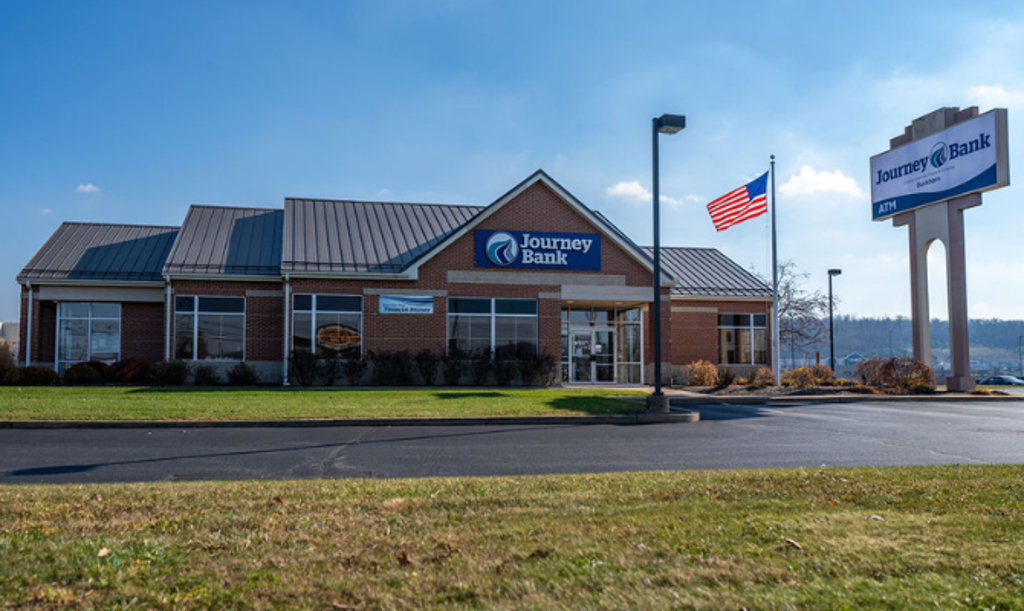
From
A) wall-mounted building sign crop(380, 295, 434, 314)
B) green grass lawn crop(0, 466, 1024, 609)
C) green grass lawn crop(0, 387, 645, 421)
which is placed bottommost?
green grass lawn crop(0, 466, 1024, 609)

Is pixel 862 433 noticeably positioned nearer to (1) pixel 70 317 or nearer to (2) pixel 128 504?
(2) pixel 128 504

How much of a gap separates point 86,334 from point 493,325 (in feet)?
49.4

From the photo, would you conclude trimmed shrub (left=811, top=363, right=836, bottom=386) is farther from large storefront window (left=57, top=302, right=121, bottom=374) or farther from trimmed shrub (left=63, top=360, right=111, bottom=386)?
large storefront window (left=57, top=302, right=121, bottom=374)

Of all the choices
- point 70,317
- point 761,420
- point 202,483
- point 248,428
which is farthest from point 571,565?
point 70,317

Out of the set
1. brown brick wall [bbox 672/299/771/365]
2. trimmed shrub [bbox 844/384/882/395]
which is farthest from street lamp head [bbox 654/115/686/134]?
brown brick wall [bbox 672/299/771/365]

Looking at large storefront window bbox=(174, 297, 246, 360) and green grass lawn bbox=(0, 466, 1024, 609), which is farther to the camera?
large storefront window bbox=(174, 297, 246, 360)

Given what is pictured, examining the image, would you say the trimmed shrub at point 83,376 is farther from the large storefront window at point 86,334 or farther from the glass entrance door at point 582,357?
the glass entrance door at point 582,357

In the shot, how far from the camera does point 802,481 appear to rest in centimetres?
762

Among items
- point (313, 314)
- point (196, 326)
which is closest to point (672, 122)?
point (313, 314)

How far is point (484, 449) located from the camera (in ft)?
37.2

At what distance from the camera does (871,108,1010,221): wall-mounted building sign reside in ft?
85.0

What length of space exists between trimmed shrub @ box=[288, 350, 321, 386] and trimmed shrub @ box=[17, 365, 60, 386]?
23.8ft

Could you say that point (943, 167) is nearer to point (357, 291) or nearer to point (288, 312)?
point (357, 291)

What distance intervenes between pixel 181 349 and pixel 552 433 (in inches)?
680
